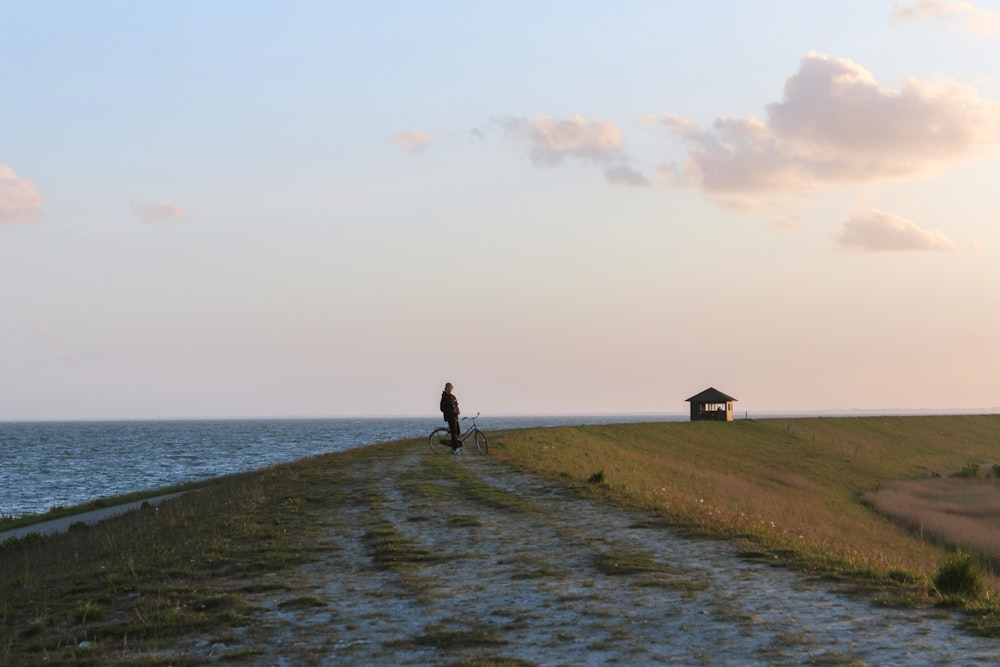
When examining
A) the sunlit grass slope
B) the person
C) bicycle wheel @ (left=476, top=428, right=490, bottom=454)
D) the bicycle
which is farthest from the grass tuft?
bicycle wheel @ (left=476, top=428, right=490, bottom=454)

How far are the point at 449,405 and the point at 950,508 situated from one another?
2910 cm

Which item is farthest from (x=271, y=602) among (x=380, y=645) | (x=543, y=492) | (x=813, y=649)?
(x=543, y=492)

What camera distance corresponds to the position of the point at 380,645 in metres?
10.0

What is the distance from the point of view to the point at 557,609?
11.5 m

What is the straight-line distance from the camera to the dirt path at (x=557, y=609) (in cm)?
957

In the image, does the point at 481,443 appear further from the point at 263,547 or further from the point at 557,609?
the point at 557,609

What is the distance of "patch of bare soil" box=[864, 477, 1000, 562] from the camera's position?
36.3m

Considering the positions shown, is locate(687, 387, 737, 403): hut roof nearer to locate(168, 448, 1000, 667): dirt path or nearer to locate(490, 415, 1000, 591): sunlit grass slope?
locate(490, 415, 1000, 591): sunlit grass slope

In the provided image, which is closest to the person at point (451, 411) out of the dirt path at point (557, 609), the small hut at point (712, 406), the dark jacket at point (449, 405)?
the dark jacket at point (449, 405)

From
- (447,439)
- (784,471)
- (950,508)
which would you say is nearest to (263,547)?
(447,439)

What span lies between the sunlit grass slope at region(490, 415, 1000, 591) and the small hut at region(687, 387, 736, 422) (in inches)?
261

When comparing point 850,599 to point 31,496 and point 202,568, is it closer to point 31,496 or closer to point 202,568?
point 202,568

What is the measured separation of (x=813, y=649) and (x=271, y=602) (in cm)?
707

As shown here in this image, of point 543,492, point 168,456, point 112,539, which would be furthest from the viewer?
point 168,456
